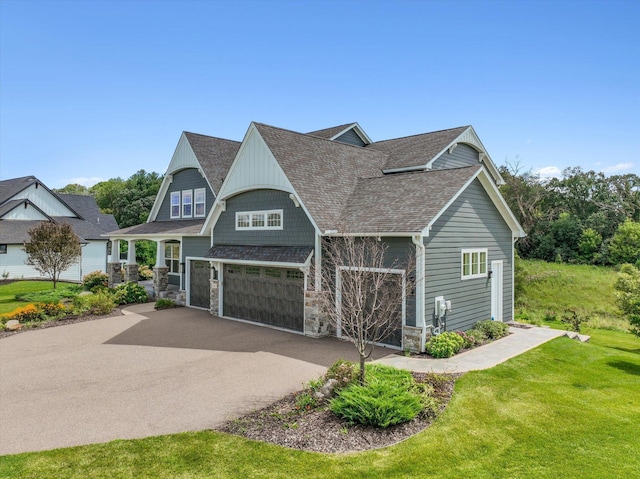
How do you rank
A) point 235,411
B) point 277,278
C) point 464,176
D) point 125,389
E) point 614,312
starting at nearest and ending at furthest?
point 235,411 → point 125,389 → point 464,176 → point 277,278 → point 614,312

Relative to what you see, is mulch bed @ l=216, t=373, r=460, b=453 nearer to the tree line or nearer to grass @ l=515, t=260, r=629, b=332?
grass @ l=515, t=260, r=629, b=332

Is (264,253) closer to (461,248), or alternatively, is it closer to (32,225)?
(461,248)

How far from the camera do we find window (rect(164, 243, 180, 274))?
23.2 metres

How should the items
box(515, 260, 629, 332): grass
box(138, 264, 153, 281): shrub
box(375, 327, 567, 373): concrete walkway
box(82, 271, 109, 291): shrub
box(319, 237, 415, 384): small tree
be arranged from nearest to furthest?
box(319, 237, 415, 384): small tree, box(375, 327, 567, 373): concrete walkway, box(515, 260, 629, 332): grass, box(82, 271, 109, 291): shrub, box(138, 264, 153, 281): shrub

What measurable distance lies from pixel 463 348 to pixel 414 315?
2174 mm

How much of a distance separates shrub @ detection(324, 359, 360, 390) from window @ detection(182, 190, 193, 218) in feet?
55.2

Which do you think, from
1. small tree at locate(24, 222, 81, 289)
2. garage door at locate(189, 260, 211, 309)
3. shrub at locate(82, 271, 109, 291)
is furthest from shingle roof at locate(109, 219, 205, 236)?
shrub at locate(82, 271, 109, 291)

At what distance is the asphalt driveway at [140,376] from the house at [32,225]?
64.5 ft

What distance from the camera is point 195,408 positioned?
809cm

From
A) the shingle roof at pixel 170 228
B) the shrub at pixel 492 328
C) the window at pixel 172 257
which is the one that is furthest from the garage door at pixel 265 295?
the window at pixel 172 257

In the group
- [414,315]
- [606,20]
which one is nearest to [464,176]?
[414,315]

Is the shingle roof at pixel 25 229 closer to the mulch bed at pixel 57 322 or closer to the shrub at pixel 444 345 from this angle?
the mulch bed at pixel 57 322

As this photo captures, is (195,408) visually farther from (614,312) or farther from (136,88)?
(614,312)

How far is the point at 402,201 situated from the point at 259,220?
5968 mm
